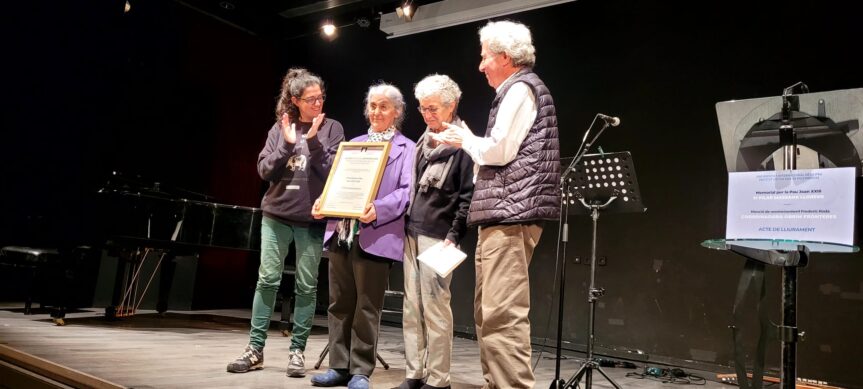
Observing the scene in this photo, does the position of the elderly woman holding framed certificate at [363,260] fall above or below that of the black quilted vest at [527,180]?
below

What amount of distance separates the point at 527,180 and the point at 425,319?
84 centimetres

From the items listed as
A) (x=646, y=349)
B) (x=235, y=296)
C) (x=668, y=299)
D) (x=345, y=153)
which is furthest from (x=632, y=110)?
(x=235, y=296)

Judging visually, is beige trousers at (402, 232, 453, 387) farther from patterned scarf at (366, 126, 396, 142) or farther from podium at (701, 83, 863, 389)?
podium at (701, 83, 863, 389)

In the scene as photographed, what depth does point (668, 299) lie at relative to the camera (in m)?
5.00

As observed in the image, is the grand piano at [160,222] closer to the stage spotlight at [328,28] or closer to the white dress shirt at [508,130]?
the stage spotlight at [328,28]

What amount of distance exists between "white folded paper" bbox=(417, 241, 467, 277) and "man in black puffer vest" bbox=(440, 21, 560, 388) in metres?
0.09

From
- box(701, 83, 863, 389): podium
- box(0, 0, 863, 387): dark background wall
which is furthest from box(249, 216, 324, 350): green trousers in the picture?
box(0, 0, 863, 387): dark background wall

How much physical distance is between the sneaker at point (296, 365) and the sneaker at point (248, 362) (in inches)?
7.6

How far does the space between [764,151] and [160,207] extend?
4.11 meters

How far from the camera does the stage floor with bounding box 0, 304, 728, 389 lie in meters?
2.80

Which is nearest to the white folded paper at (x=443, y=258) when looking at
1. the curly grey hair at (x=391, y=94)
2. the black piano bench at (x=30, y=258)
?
the curly grey hair at (x=391, y=94)

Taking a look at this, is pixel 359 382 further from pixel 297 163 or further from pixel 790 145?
pixel 790 145

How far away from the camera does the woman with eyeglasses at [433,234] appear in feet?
8.56

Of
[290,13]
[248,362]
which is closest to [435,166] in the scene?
[248,362]
